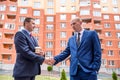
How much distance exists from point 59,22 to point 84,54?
24.0 meters

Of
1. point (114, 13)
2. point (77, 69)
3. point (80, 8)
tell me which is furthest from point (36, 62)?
point (114, 13)

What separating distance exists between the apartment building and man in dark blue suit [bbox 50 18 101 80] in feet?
73.9

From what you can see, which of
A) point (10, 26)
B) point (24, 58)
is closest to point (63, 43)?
point (10, 26)

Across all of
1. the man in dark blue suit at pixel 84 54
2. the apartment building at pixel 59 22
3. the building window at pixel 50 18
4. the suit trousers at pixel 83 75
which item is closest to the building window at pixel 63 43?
the apartment building at pixel 59 22

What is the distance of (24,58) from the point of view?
3.02 m

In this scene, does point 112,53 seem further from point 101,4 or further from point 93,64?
point 93,64

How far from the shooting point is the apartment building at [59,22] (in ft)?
86.0

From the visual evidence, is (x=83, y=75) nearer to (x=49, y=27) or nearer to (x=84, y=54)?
(x=84, y=54)

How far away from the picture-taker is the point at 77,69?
3119 millimetres

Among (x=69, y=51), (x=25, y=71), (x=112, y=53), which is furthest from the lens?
(x=112, y=53)

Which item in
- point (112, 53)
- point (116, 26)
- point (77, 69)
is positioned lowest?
point (112, 53)

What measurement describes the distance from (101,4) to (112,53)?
531 centimetres

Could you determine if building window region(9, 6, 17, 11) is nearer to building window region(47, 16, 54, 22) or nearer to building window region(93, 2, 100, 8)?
building window region(47, 16, 54, 22)

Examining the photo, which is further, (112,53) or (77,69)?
(112,53)
